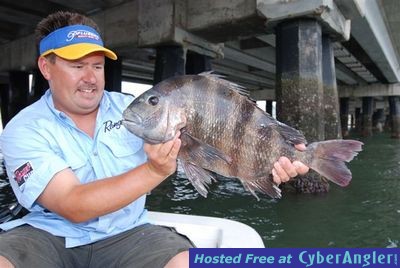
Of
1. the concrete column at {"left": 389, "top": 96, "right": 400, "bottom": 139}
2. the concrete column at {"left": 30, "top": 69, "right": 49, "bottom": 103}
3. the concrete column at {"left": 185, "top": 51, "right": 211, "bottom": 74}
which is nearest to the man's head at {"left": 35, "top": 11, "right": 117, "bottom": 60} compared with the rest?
the concrete column at {"left": 185, "top": 51, "right": 211, "bottom": 74}

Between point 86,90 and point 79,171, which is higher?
point 86,90

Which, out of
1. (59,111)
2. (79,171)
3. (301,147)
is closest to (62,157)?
(79,171)

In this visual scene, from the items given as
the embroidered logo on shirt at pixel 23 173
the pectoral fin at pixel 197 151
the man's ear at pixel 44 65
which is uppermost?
the man's ear at pixel 44 65

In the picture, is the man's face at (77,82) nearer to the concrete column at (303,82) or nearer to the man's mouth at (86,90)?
the man's mouth at (86,90)

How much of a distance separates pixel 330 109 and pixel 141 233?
7.41 m

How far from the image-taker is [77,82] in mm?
2117

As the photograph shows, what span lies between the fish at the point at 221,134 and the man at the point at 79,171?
0.26 feet

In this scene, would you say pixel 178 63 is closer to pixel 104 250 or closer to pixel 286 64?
pixel 286 64

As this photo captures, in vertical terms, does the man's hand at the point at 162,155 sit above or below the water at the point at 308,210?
above

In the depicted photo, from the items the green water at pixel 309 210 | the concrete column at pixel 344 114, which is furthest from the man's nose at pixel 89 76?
→ the concrete column at pixel 344 114

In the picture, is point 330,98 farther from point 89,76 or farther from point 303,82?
point 89,76

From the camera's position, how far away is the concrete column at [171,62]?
30.2ft

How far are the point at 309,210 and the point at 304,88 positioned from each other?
2242 mm

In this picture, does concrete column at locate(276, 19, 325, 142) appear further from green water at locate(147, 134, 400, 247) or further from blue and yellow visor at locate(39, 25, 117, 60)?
blue and yellow visor at locate(39, 25, 117, 60)
